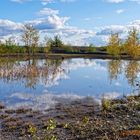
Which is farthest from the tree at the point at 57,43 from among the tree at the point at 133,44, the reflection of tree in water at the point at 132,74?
the reflection of tree in water at the point at 132,74

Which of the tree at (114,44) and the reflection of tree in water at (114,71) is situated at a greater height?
the tree at (114,44)

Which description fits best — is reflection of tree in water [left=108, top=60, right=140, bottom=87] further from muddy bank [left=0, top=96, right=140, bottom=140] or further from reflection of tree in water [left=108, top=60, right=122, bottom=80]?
muddy bank [left=0, top=96, right=140, bottom=140]

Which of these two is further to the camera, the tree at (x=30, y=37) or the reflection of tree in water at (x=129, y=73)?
the tree at (x=30, y=37)

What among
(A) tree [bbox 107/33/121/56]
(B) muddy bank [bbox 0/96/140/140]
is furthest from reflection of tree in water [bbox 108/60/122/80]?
(A) tree [bbox 107/33/121/56]

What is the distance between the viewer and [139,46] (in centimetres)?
10300

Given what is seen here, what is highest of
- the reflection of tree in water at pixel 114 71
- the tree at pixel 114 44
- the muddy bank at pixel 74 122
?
the tree at pixel 114 44

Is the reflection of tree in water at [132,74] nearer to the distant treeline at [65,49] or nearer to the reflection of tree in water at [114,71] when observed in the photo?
the reflection of tree in water at [114,71]

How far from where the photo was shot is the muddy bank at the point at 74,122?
51.7 ft

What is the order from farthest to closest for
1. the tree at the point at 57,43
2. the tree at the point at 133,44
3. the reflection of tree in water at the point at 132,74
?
the tree at the point at 57,43 < the tree at the point at 133,44 < the reflection of tree in water at the point at 132,74

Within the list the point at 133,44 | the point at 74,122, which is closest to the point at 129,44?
the point at 133,44

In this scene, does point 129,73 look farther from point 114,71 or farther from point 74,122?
point 74,122

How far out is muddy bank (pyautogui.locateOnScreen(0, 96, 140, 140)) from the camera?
15758mm

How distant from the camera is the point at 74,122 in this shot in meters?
18.9

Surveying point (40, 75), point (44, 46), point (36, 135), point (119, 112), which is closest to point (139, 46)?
point (44, 46)
